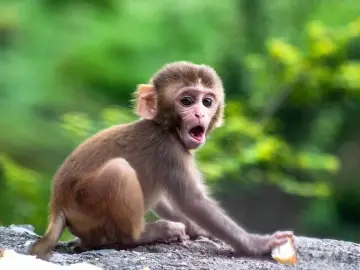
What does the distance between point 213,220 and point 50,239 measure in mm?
883

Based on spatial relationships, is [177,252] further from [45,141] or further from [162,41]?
[162,41]

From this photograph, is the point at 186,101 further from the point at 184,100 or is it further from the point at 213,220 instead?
the point at 213,220

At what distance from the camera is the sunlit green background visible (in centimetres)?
768

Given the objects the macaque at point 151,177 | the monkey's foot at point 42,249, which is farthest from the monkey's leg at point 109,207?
the monkey's foot at point 42,249

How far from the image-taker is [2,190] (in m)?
7.68

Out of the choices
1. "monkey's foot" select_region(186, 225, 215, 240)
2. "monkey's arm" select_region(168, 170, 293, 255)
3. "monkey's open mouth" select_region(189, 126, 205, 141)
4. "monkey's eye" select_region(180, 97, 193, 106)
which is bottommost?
"monkey's arm" select_region(168, 170, 293, 255)

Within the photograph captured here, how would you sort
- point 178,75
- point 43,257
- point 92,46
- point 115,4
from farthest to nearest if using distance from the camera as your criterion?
point 115,4, point 92,46, point 178,75, point 43,257

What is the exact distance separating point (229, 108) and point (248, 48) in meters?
1.78

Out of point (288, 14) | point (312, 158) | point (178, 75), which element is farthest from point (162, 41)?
point (178, 75)

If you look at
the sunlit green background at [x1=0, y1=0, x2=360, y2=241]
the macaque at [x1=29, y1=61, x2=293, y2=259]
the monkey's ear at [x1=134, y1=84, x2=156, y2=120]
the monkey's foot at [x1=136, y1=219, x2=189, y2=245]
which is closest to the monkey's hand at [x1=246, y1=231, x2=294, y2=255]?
the macaque at [x1=29, y1=61, x2=293, y2=259]

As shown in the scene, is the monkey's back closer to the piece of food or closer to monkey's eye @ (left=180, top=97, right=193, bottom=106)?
monkey's eye @ (left=180, top=97, right=193, bottom=106)

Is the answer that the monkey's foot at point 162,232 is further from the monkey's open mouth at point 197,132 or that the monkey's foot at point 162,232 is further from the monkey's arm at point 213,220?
the monkey's open mouth at point 197,132

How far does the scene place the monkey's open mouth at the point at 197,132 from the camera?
4.66 meters

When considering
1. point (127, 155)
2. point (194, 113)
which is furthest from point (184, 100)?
point (127, 155)
